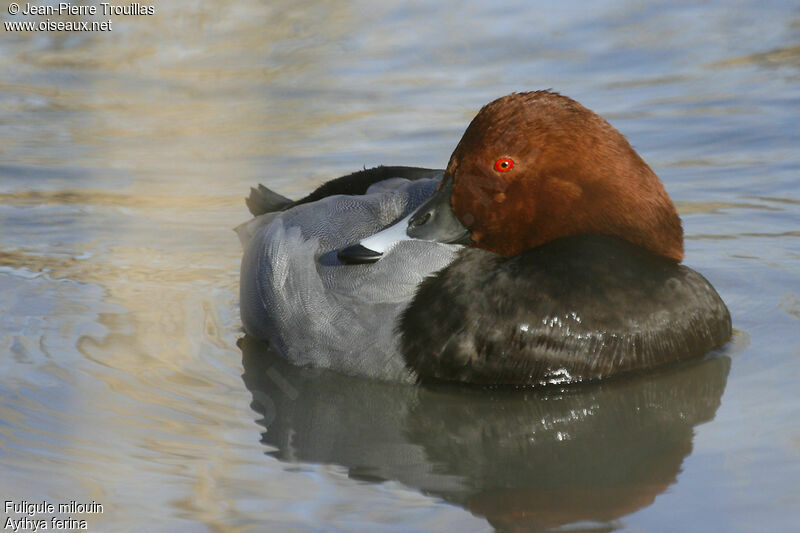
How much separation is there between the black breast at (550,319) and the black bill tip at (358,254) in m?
0.21

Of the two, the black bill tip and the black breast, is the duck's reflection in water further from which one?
the black bill tip

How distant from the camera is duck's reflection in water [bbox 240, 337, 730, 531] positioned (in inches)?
137

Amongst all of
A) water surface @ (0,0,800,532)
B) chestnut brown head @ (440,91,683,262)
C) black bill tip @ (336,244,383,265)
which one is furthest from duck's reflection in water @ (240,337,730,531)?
chestnut brown head @ (440,91,683,262)

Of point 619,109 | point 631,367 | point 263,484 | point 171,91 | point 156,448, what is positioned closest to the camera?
point 263,484

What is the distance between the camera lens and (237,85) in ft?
28.2

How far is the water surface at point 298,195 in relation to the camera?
3549 mm

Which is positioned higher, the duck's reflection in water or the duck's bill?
the duck's bill

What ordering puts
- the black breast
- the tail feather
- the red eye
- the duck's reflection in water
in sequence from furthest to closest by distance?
the tail feather < the red eye < the black breast < the duck's reflection in water

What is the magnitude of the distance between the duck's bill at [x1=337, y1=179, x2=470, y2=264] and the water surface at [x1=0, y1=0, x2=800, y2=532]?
48cm

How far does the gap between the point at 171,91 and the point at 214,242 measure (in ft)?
8.59

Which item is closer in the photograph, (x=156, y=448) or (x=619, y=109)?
(x=156, y=448)

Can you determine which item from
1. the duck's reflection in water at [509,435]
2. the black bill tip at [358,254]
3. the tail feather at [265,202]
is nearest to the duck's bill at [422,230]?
the black bill tip at [358,254]

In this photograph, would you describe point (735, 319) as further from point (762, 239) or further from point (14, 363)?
point (14, 363)

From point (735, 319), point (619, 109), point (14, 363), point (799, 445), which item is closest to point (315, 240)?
point (14, 363)
